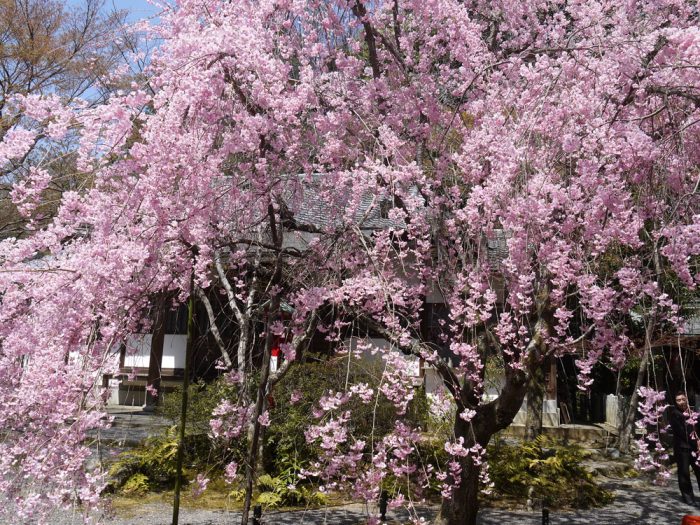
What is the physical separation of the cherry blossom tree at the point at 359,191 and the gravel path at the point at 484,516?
6.70 ft

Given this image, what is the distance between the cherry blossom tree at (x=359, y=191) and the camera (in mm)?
4191

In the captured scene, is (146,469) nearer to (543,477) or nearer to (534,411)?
(543,477)

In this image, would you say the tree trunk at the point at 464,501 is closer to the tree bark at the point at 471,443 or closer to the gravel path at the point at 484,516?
the tree bark at the point at 471,443

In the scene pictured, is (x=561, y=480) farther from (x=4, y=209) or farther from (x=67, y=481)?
(x=4, y=209)

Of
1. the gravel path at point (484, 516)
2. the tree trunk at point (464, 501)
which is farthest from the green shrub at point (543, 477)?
the tree trunk at point (464, 501)

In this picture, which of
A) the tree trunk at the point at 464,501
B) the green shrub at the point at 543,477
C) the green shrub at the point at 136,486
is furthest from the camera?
the green shrub at the point at 543,477

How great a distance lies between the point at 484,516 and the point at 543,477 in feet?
5.12

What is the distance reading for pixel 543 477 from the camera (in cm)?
912

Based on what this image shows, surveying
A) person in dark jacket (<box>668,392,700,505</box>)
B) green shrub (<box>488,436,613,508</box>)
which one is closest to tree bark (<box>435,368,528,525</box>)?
green shrub (<box>488,436,613,508</box>)

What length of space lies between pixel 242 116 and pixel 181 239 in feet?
3.17

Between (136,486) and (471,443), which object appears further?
(136,486)

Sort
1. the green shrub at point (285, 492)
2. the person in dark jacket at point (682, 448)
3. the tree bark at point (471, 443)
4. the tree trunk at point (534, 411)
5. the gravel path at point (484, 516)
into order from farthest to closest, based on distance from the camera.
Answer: the tree trunk at point (534, 411)
the person in dark jacket at point (682, 448)
the green shrub at point (285, 492)
the gravel path at point (484, 516)
the tree bark at point (471, 443)

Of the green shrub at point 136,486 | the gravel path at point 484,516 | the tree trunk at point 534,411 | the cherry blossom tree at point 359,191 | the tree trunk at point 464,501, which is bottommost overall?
the gravel path at point 484,516

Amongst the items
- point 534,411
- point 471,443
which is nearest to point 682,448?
Result: point 534,411
